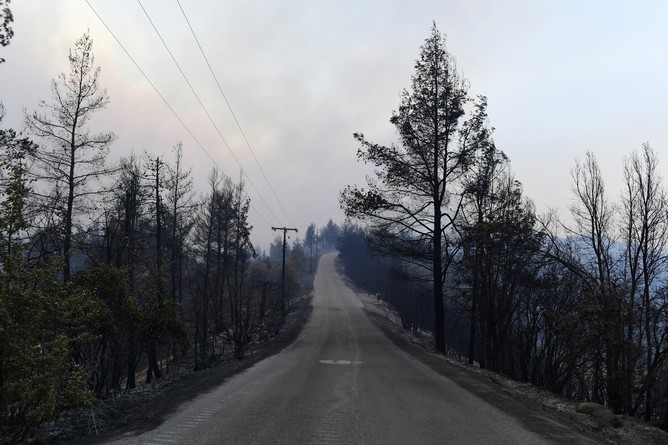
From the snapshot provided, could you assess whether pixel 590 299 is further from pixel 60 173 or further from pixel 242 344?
pixel 60 173

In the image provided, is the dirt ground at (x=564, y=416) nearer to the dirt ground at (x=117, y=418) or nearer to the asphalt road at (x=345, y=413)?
the asphalt road at (x=345, y=413)

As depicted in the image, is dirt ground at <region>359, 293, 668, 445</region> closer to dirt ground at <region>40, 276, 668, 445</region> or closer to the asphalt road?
dirt ground at <region>40, 276, 668, 445</region>

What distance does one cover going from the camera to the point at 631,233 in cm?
2008

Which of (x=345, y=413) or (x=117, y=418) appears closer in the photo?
(x=345, y=413)

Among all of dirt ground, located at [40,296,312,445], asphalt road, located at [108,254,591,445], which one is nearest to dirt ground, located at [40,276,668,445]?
dirt ground, located at [40,296,312,445]

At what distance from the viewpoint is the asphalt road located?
612cm

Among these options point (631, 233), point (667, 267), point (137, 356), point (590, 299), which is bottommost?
point (137, 356)

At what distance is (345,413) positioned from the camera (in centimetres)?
744

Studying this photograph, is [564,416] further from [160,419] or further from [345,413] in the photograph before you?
[160,419]

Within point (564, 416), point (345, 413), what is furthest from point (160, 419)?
point (564, 416)

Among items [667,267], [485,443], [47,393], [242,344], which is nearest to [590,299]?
[485,443]

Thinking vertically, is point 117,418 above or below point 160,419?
below

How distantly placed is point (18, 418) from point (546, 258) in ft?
56.9

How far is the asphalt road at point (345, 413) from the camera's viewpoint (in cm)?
612
